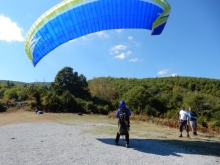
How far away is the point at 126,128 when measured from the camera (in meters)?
8.11

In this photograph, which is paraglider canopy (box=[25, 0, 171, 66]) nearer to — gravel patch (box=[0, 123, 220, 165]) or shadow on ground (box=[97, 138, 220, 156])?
gravel patch (box=[0, 123, 220, 165])

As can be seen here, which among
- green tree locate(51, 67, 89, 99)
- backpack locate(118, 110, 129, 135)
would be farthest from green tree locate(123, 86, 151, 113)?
backpack locate(118, 110, 129, 135)

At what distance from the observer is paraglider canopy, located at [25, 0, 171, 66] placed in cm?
959

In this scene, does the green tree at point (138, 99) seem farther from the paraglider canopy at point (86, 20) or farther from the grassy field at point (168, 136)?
the paraglider canopy at point (86, 20)

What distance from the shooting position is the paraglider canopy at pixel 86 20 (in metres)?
9.59

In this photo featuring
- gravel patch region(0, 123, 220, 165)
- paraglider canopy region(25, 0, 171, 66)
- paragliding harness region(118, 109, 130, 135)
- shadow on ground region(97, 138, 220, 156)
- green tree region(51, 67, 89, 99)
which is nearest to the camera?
gravel patch region(0, 123, 220, 165)

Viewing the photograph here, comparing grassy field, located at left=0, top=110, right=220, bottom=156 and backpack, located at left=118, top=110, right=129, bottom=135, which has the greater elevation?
backpack, located at left=118, top=110, right=129, bottom=135

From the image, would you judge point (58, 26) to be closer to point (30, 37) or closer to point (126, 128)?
point (30, 37)

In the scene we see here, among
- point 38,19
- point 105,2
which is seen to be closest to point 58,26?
point 38,19

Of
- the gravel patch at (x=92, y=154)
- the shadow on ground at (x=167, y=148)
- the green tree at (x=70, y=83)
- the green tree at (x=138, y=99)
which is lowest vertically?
the gravel patch at (x=92, y=154)

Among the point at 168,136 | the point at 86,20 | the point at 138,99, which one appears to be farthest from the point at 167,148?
the point at 138,99

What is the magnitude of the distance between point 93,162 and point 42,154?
5.68 ft

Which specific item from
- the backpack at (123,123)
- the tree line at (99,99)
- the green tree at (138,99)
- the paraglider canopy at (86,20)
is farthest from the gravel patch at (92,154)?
the green tree at (138,99)

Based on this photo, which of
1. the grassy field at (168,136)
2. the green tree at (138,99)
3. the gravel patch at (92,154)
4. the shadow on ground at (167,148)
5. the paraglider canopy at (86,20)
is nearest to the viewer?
the gravel patch at (92,154)
